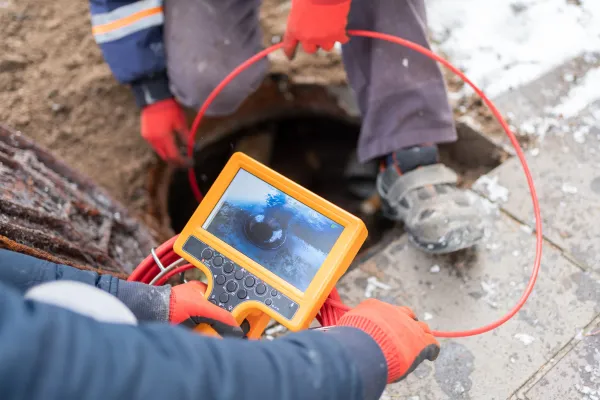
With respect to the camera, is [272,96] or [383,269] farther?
[272,96]

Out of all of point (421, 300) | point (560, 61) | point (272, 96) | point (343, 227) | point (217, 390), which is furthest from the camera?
point (272, 96)

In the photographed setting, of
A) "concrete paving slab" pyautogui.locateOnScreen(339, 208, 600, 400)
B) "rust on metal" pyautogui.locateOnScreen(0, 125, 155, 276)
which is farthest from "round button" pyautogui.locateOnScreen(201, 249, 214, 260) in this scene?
"concrete paving slab" pyautogui.locateOnScreen(339, 208, 600, 400)

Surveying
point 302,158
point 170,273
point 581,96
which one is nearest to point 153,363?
point 170,273

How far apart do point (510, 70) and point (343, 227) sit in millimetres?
1055

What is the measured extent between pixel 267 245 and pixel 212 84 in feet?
2.21

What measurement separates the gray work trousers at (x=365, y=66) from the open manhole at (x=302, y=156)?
35 cm

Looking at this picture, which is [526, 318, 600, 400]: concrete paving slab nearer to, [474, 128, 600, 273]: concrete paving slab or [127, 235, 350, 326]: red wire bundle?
[474, 128, 600, 273]: concrete paving slab

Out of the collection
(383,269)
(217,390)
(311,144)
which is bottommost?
(311,144)

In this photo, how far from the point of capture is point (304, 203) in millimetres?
1004

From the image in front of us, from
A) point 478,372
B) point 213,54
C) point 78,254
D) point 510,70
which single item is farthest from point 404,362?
point 510,70

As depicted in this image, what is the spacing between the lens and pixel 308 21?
116 centimetres

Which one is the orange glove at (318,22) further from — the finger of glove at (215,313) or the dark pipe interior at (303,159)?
the dark pipe interior at (303,159)

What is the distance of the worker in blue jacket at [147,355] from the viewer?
1.84ft

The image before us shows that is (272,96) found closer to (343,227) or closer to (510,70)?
(510,70)
